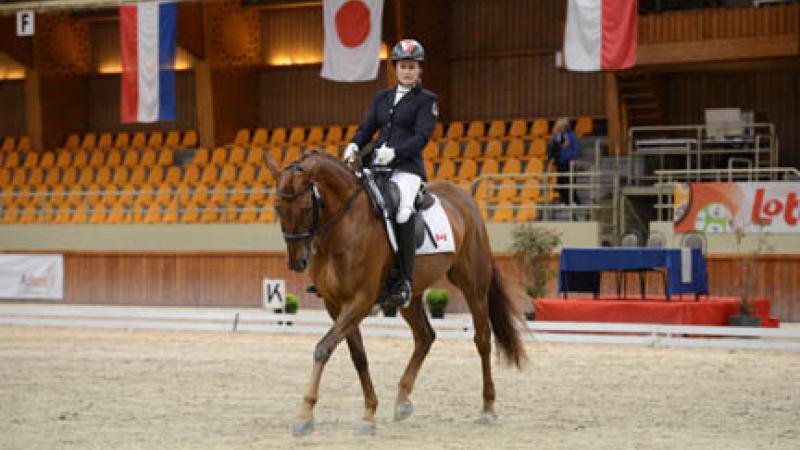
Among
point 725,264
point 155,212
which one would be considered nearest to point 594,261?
point 725,264

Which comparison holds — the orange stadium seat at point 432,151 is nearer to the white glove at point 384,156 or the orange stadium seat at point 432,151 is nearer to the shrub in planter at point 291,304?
the shrub in planter at point 291,304

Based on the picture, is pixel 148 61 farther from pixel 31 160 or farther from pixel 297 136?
pixel 31 160

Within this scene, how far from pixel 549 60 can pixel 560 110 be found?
1048 mm

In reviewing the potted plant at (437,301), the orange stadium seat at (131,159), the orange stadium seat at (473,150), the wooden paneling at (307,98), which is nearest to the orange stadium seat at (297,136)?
the wooden paneling at (307,98)

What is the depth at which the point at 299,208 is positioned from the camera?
7191 millimetres

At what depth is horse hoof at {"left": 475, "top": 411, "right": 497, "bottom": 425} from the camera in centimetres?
776

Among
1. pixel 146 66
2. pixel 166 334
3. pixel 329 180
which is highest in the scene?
pixel 146 66

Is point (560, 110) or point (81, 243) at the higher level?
point (560, 110)

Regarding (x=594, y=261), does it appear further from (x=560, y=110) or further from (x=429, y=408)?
(x=560, y=110)

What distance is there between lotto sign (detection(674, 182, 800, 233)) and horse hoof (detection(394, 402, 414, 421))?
34.3 feet

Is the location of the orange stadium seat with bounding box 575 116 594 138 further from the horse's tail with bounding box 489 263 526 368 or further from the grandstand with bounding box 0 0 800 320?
the horse's tail with bounding box 489 263 526 368

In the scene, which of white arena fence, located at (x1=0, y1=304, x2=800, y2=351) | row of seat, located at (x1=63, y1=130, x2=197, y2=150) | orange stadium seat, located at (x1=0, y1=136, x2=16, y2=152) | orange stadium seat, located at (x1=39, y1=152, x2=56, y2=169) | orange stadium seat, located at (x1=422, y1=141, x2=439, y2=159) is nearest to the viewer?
white arena fence, located at (x1=0, y1=304, x2=800, y2=351)

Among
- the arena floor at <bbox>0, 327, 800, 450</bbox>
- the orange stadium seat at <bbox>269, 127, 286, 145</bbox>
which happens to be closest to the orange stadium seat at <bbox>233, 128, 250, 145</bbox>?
the orange stadium seat at <bbox>269, 127, 286, 145</bbox>

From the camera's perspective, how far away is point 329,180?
24.6ft
